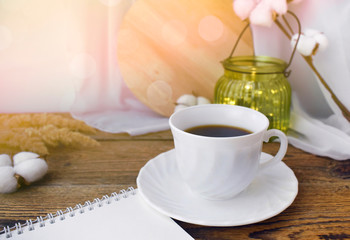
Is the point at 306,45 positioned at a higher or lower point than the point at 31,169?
higher

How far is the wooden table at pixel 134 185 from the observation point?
550 mm

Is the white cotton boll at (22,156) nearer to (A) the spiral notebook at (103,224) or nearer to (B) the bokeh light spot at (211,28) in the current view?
(A) the spiral notebook at (103,224)

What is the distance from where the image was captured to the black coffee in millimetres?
640

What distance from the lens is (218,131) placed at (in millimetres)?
654

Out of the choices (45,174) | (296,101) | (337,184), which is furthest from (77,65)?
(337,184)

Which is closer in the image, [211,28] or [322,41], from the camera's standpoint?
[322,41]

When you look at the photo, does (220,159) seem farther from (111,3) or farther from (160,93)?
(111,3)

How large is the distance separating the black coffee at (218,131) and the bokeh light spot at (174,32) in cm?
40

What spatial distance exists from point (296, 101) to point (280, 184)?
1.31 feet

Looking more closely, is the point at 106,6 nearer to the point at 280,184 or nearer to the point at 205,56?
the point at 205,56

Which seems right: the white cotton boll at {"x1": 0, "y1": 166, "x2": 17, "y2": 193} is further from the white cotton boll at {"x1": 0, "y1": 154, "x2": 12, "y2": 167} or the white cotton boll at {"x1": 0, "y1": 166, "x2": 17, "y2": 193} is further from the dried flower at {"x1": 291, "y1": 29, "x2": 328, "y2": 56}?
the dried flower at {"x1": 291, "y1": 29, "x2": 328, "y2": 56}

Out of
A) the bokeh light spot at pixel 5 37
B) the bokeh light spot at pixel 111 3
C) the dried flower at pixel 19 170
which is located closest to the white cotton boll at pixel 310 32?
the bokeh light spot at pixel 111 3

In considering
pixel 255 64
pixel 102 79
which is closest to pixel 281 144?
pixel 255 64

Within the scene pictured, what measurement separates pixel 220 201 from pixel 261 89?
35 centimetres
